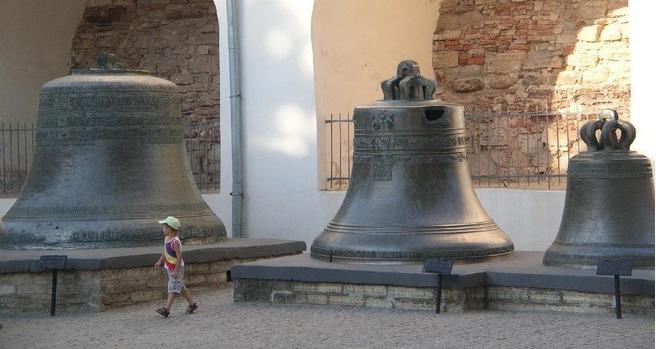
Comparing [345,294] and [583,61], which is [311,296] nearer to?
[345,294]


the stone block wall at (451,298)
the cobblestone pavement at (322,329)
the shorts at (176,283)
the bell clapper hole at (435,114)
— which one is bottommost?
the cobblestone pavement at (322,329)

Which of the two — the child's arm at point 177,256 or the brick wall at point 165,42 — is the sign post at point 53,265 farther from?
the brick wall at point 165,42

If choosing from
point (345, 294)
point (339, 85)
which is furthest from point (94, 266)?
point (339, 85)

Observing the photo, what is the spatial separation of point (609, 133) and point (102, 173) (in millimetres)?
4181

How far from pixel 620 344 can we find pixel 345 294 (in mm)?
2478

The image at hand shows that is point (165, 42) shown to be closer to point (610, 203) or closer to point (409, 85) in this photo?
point (409, 85)

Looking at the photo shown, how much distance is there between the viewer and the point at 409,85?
423 inches

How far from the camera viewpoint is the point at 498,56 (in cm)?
1648

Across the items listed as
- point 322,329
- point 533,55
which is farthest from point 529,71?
point 322,329

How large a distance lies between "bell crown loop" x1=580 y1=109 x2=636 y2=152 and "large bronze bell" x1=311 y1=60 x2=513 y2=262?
1.05 metres

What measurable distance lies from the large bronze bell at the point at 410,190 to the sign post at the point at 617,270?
1.37 m

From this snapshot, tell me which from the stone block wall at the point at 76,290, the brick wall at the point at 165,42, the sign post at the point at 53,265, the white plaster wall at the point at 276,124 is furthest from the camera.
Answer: the brick wall at the point at 165,42

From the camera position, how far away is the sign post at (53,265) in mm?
10602

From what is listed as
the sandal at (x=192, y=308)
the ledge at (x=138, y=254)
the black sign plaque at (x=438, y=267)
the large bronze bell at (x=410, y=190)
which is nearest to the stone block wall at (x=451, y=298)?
the black sign plaque at (x=438, y=267)
